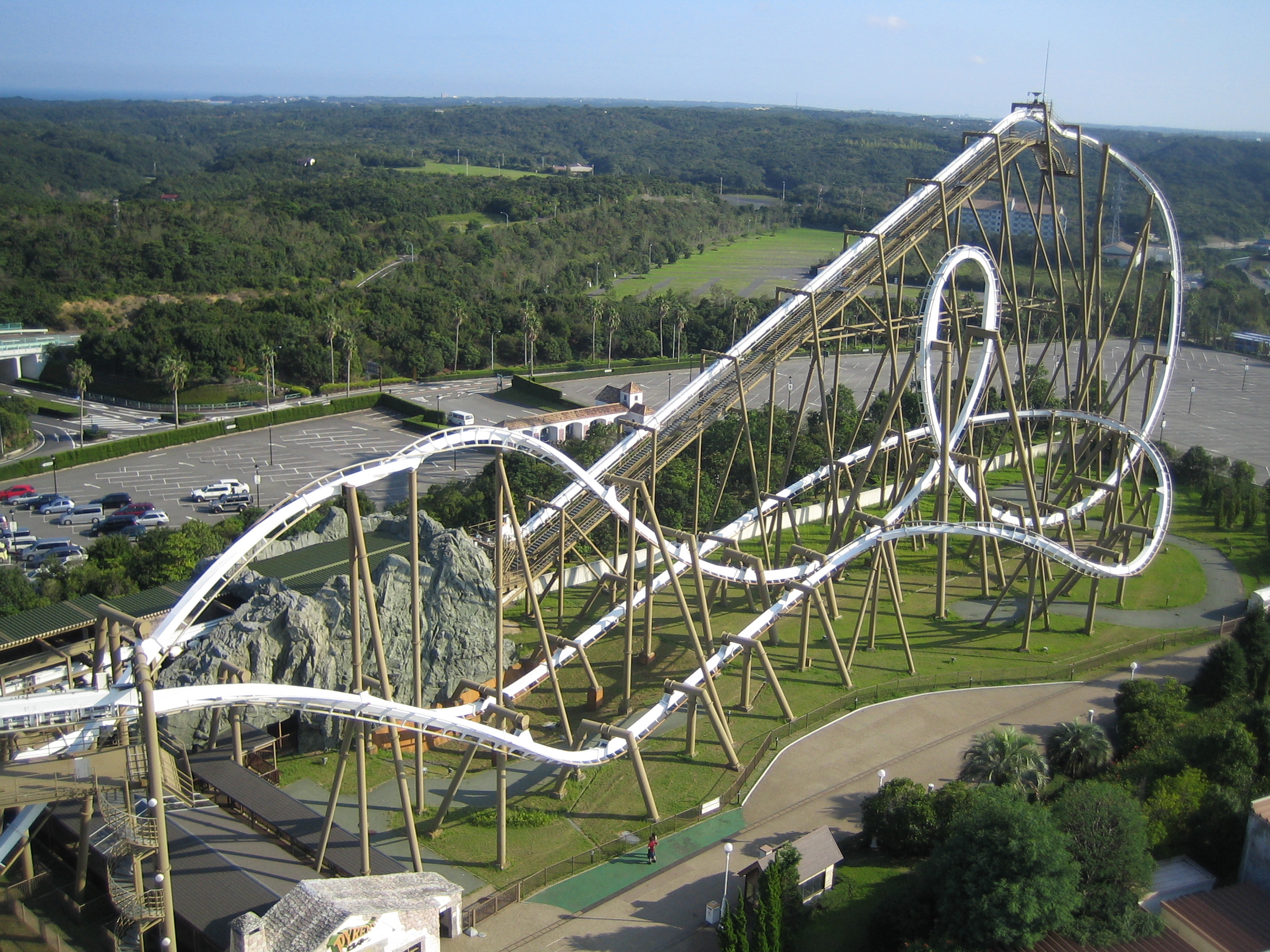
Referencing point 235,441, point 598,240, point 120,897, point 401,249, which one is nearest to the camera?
point 120,897

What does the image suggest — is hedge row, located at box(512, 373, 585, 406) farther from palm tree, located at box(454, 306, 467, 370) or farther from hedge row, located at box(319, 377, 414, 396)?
hedge row, located at box(319, 377, 414, 396)

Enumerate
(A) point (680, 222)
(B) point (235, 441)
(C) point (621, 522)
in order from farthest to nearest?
(A) point (680, 222) → (B) point (235, 441) → (C) point (621, 522)

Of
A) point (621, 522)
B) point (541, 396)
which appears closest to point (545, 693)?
point (621, 522)

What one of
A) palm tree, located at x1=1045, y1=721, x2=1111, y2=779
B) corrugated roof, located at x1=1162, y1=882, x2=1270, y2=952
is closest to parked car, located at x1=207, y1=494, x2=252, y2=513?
palm tree, located at x1=1045, y1=721, x2=1111, y2=779

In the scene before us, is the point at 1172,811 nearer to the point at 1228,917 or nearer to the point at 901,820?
the point at 1228,917

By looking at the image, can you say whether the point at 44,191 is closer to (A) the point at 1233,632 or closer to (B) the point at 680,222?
(B) the point at 680,222

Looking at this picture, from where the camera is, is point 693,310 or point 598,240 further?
point 598,240

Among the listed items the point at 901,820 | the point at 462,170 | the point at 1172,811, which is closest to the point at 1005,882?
the point at 901,820
